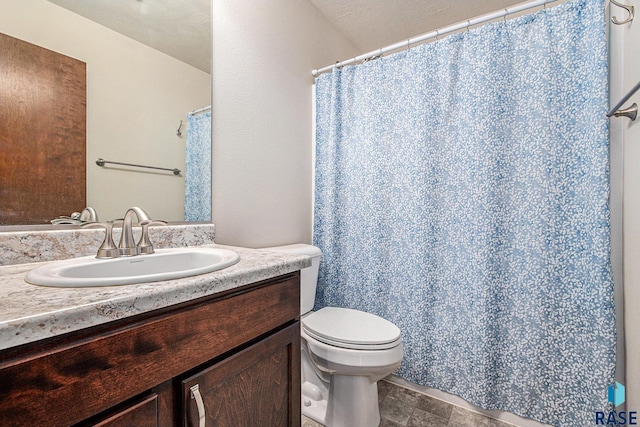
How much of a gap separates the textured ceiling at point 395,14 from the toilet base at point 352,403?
2.13m

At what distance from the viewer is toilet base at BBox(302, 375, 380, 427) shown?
121cm

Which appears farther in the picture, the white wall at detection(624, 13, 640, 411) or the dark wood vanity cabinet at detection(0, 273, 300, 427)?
the white wall at detection(624, 13, 640, 411)

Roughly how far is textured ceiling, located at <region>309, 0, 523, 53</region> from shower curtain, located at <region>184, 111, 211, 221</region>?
1.22m

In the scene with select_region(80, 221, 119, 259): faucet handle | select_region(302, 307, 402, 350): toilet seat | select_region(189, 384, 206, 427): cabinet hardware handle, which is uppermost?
select_region(80, 221, 119, 259): faucet handle

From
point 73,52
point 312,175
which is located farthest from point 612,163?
point 73,52

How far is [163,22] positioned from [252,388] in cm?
138

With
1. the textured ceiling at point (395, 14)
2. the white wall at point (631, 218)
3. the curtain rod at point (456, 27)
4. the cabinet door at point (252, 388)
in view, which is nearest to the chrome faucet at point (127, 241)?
the cabinet door at point (252, 388)

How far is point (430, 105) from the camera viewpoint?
1.47m

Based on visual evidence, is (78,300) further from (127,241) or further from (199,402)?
Answer: (127,241)

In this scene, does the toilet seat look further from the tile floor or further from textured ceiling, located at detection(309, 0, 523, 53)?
textured ceiling, located at detection(309, 0, 523, 53)

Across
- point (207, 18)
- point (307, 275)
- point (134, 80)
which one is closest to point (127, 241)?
point (134, 80)

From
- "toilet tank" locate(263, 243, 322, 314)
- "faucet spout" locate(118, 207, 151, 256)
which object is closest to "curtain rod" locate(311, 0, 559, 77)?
"toilet tank" locate(263, 243, 322, 314)

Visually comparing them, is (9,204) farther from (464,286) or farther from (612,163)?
(612,163)

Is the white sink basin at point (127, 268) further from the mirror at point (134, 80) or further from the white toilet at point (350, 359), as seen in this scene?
the white toilet at point (350, 359)
